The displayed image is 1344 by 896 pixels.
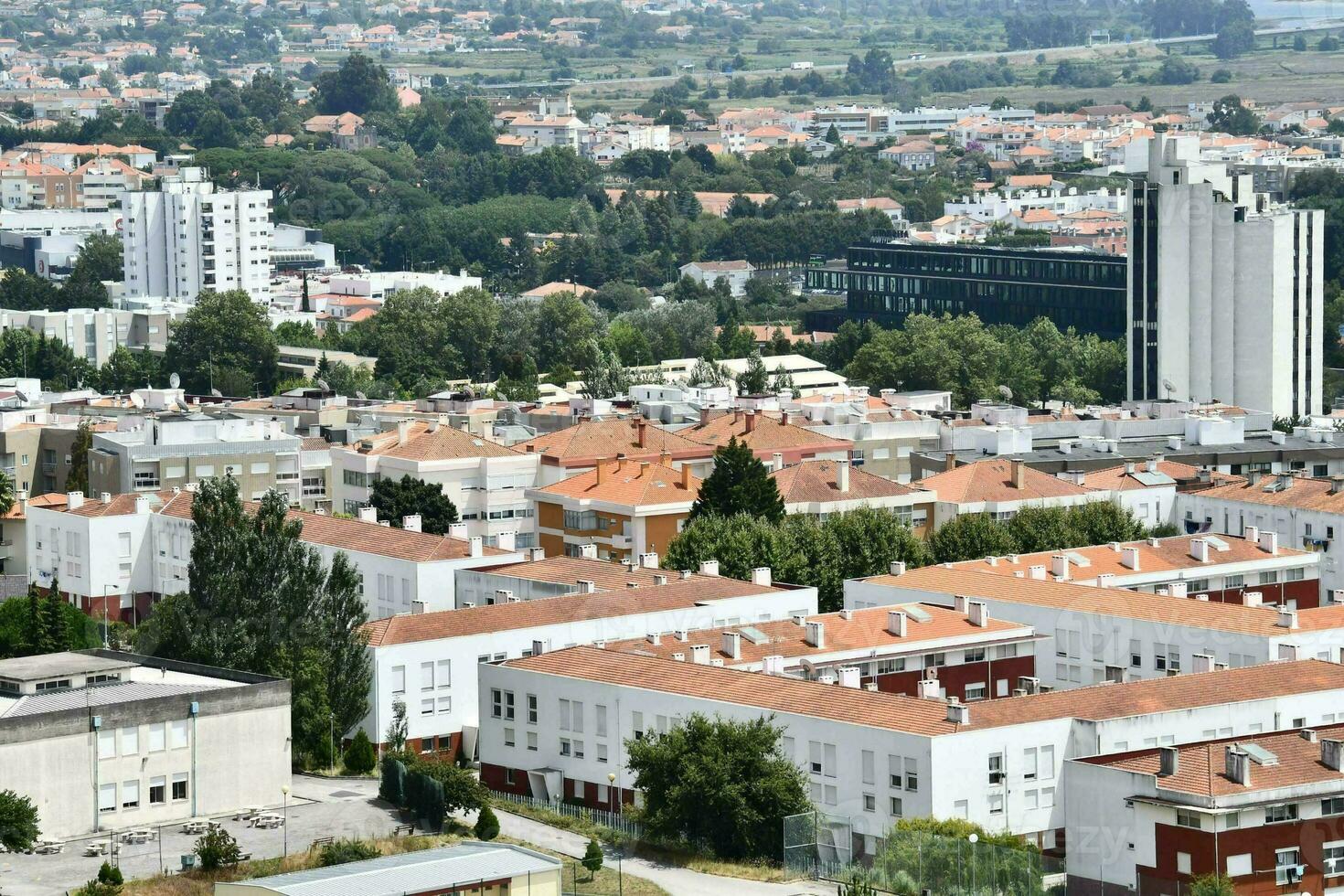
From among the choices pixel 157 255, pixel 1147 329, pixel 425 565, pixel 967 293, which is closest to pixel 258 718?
pixel 425 565

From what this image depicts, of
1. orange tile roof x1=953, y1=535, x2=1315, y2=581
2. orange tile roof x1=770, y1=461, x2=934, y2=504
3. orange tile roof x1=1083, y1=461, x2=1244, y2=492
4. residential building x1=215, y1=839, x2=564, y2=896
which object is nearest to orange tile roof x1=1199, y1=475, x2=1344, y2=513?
orange tile roof x1=1083, y1=461, x2=1244, y2=492

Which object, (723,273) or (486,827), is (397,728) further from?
(723,273)

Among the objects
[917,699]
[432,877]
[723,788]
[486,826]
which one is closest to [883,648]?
[917,699]

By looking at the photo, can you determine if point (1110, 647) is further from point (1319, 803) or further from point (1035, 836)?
point (1319, 803)

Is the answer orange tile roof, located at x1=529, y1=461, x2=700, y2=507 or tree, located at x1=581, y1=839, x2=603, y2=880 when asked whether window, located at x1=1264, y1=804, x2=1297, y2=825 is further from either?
orange tile roof, located at x1=529, y1=461, x2=700, y2=507

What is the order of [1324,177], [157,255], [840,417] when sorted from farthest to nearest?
1. [1324,177]
2. [157,255]
3. [840,417]

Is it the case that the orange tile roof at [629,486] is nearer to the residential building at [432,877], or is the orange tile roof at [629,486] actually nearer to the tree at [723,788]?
the tree at [723,788]

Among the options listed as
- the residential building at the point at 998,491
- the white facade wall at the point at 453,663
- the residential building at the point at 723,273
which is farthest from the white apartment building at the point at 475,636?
the residential building at the point at 723,273
